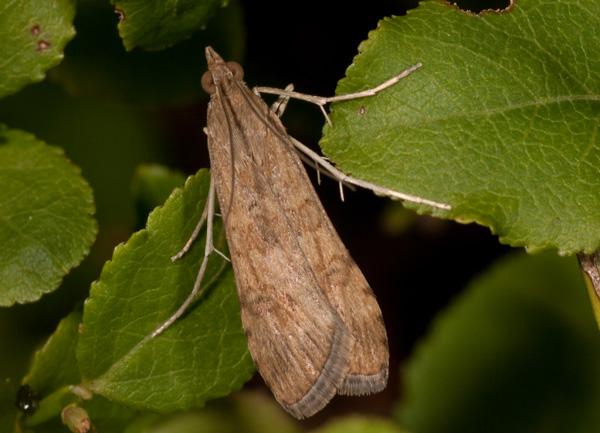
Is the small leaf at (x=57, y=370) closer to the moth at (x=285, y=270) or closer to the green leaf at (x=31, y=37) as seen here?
the moth at (x=285, y=270)

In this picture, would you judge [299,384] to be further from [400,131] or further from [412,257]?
[412,257]

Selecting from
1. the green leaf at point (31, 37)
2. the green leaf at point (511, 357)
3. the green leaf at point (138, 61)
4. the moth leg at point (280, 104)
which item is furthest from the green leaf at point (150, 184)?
the green leaf at point (511, 357)

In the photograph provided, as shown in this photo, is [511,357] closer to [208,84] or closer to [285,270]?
[285,270]

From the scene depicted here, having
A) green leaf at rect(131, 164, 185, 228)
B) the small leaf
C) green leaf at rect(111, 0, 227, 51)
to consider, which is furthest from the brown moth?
the small leaf

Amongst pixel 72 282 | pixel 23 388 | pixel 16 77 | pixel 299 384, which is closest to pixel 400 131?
pixel 299 384

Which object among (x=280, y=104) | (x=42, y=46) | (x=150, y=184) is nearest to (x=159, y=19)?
(x=42, y=46)

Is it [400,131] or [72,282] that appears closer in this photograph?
[400,131]
